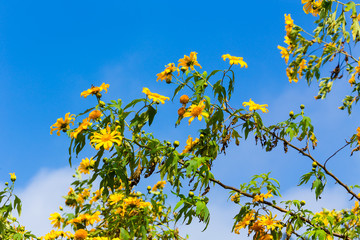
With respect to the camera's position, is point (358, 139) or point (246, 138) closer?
point (246, 138)

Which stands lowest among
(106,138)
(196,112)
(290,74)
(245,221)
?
(106,138)

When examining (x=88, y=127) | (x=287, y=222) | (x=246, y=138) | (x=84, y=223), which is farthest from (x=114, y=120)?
(x=287, y=222)

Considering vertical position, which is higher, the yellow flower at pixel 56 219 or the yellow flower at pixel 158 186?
the yellow flower at pixel 158 186

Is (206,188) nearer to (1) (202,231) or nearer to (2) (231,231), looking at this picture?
(1) (202,231)

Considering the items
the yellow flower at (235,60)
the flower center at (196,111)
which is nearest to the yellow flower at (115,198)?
the flower center at (196,111)

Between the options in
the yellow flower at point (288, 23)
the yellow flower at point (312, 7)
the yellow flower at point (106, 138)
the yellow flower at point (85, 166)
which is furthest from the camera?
the yellow flower at point (288, 23)

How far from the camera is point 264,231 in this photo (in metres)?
3.29

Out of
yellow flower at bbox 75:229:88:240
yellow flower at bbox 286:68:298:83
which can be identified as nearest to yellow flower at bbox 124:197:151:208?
yellow flower at bbox 75:229:88:240

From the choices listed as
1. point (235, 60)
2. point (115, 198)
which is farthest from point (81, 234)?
point (235, 60)

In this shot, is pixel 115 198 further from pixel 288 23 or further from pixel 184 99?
pixel 288 23

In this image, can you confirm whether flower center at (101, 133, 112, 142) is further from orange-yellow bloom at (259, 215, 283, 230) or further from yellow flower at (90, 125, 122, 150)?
orange-yellow bloom at (259, 215, 283, 230)

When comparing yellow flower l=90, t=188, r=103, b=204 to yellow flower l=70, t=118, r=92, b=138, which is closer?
yellow flower l=70, t=118, r=92, b=138

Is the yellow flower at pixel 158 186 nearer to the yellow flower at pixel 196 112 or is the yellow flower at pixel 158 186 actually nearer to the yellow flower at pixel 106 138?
the yellow flower at pixel 196 112

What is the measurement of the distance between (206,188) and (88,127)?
94 centimetres
